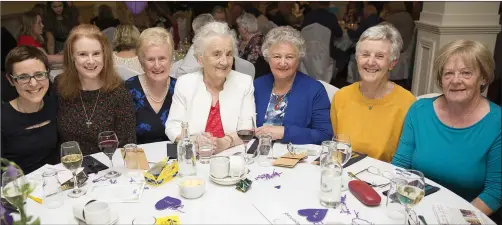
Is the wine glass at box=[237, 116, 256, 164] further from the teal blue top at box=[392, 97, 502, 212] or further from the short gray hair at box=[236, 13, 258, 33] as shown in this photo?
the short gray hair at box=[236, 13, 258, 33]

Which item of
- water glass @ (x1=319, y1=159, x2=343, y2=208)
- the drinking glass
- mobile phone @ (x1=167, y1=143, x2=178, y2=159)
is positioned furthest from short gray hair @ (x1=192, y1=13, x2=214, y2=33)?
water glass @ (x1=319, y1=159, x2=343, y2=208)

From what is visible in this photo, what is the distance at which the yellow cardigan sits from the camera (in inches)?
89.2

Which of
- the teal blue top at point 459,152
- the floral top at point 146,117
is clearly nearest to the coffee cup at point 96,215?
the floral top at point 146,117

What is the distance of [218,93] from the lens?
2.46 meters

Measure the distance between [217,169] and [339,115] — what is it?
3.43 feet

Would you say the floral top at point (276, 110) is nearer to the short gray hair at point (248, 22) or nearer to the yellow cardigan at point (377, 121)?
the yellow cardigan at point (377, 121)

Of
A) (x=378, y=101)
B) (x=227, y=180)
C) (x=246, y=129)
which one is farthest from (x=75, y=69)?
(x=378, y=101)

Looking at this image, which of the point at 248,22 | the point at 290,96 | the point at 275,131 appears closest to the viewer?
the point at 275,131

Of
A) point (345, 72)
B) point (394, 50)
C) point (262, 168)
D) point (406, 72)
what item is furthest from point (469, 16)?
point (262, 168)

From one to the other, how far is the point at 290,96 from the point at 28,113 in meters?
1.49

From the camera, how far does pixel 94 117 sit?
2.29 meters

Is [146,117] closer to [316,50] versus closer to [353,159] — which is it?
[353,159]

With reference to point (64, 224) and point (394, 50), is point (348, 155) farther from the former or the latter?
point (64, 224)

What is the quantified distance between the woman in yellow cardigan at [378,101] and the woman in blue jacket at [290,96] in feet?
0.66
